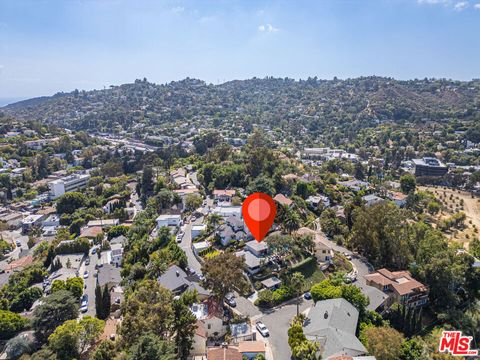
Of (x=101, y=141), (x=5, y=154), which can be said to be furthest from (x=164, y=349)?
(x=101, y=141)

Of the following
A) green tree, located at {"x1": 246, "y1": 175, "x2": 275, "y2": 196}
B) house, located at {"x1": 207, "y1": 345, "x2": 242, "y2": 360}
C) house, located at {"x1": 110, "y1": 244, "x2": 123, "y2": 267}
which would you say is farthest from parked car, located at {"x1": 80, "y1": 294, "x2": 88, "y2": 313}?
green tree, located at {"x1": 246, "y1": 175, "x2": 275, "y2": 196}

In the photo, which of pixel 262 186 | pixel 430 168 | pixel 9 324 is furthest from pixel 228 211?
pixel 430 168

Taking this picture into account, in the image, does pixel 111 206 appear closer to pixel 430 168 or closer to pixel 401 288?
pixel 401 288

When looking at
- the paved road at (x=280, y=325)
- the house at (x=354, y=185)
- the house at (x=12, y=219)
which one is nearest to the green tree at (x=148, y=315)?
the paved road at (x=280, y=325)

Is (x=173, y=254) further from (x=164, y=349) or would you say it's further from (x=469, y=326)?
(x=469, y=326)

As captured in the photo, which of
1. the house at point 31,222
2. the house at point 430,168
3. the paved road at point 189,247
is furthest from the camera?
the house at point 430,168

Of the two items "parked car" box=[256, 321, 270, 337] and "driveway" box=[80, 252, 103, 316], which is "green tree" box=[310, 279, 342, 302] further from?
"driveway" box=[80, 252, 103, 316]

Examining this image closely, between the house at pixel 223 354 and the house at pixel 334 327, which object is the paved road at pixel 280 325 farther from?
the house at pixel 223 354
